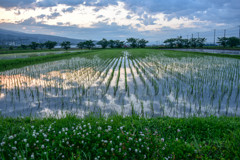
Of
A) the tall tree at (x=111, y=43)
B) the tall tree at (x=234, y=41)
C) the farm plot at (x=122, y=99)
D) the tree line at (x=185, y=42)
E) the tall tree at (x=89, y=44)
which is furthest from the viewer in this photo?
the tall tree at (x=111, y=43)

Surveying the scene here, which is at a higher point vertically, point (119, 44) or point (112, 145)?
point (119, 44)

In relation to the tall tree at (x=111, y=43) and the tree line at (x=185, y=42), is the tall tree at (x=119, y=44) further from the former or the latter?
the tree line at (x=185, y=42)

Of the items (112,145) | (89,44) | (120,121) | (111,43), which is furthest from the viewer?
(111,43)

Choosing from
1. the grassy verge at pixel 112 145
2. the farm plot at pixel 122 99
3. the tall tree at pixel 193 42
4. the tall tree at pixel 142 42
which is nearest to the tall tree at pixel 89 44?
the tall tree at pixel 142 42

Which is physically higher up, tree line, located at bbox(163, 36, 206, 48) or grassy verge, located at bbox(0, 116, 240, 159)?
tree line, located at bbox(163, 36, 206, 48)

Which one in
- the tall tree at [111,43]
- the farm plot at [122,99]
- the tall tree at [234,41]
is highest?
the tall tree at [111,43]

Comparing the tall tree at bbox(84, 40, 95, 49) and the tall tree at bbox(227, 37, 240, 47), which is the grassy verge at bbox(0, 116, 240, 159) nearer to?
the tall tree at bbox(227, 37, 240, 47)

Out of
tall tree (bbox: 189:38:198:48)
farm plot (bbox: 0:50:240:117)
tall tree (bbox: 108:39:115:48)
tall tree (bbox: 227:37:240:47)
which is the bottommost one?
farm plot (bbox: 0:50:240:117)

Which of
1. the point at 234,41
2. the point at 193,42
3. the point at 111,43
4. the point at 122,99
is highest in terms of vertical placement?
the point at 111,43

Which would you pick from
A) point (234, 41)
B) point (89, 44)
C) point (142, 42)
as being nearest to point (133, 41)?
→ point (142, 42)

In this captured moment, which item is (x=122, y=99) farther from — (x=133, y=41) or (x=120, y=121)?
(x=133, y=41)

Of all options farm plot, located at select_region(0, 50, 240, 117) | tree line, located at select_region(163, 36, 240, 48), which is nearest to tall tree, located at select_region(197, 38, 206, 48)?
tree line, located at select_region(163, 36, 240, 48)

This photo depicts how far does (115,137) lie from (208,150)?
168 cm

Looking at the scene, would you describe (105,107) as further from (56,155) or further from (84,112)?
(56,155)
